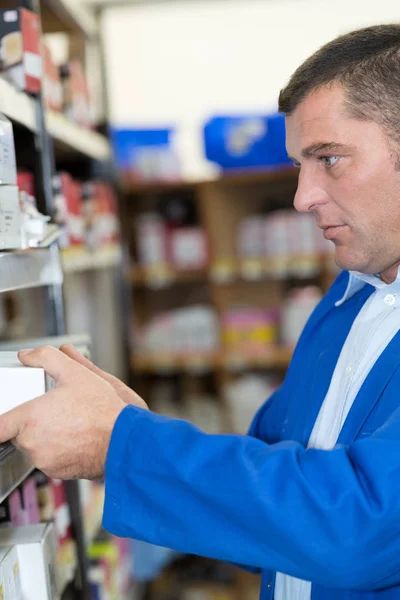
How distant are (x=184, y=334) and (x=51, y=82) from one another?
6.47 feet

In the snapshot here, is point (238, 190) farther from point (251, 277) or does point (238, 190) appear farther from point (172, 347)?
point (172, 347)

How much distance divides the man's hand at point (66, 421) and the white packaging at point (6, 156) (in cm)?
43

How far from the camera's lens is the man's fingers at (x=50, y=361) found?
1.17 meters

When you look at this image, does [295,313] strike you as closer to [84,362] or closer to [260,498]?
[84,362]

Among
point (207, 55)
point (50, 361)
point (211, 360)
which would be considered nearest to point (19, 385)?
point (50, 361)

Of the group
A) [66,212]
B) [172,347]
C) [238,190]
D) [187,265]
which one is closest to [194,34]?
[238,190]

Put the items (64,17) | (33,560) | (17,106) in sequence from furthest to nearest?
(64,17) < (17,106) < (33,560)

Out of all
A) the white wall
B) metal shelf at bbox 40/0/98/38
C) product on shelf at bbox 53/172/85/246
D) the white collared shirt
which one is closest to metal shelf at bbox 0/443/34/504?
the white collared shirt

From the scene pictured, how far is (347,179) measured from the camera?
137 centimetres

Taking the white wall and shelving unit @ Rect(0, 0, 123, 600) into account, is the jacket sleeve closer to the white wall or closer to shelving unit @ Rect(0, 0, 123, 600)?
shelving unit @ Rect(0, 0, 123, 600)

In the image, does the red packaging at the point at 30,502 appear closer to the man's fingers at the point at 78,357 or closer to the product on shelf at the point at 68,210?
the man's fingers at the point at 78,357

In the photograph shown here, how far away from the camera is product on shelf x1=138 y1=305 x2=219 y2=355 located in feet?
13.5

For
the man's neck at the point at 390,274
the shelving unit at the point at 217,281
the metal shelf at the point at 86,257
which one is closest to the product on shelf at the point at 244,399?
the shelving unit at the point at 217,281

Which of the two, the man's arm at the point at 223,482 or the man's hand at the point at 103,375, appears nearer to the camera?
the man's arm at the point at 223,482
